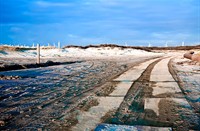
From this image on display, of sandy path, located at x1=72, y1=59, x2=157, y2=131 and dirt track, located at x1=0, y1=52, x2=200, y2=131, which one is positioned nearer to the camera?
sandy path, located at x1=72, y1=59, x2=157, y2=131

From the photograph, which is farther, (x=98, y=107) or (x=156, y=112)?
(x=98, y=107)

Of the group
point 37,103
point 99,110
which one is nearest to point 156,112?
point 99,110

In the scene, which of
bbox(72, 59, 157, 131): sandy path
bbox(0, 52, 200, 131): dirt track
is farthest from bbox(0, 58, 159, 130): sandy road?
bbox(72, 59, 157, 131): sandy path

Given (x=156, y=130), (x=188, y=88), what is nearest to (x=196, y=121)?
(x=156, y=130)

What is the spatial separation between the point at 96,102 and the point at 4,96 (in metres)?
2.31

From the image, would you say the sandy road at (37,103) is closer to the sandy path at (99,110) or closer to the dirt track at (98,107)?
the dirt track at (98,107)

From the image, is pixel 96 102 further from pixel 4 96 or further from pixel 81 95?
pixel 4 96

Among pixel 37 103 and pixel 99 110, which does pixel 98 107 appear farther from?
pixel 37 103

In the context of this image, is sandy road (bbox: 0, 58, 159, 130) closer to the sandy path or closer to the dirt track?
the dirt track

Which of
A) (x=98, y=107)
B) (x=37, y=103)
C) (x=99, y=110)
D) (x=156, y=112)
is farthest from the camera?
(x=37, y=103)

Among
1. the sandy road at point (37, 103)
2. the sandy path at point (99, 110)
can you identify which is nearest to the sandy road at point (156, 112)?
the sandy path at point (99, 110)

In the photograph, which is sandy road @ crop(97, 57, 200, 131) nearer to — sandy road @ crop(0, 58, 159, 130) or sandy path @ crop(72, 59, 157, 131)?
sandy path @ crop(72, 59, 157, 131)

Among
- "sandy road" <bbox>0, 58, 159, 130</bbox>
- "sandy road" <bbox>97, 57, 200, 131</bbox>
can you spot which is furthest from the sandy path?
"sandy road" <bbox>0, 58, 159, 130</bbox>

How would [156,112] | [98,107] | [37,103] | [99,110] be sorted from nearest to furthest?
[156,112] < [99,110] < [98,107] < [37,103]
